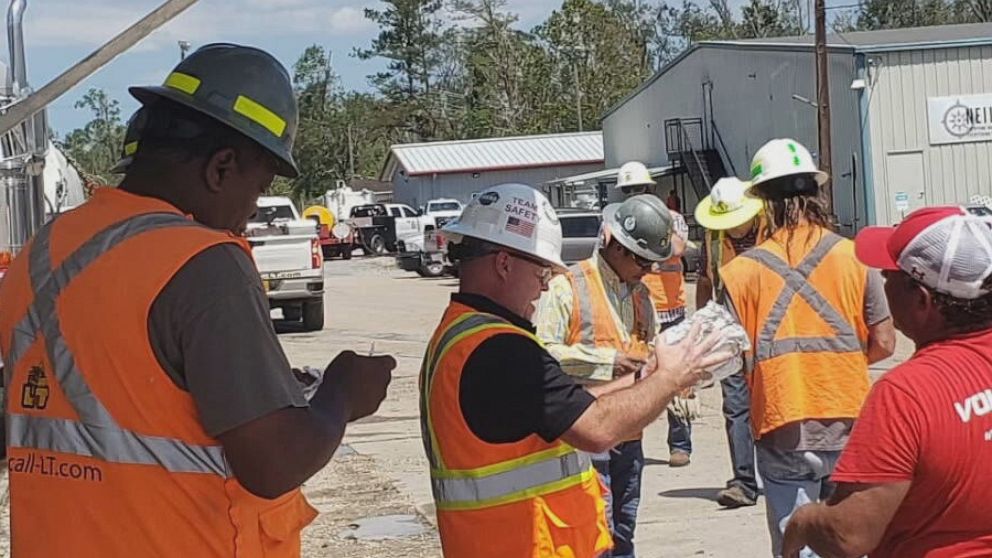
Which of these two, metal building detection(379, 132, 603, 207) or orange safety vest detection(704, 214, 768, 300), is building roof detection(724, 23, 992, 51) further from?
metal building detection(379, 132, 603, 207)

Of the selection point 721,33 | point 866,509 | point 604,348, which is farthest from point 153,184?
point 721,33

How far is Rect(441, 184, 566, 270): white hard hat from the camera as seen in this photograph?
11.6 feet

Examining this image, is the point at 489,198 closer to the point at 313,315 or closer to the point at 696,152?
the point at 313,315

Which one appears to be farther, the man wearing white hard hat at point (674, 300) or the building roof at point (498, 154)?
the building roof at point (498, 154)

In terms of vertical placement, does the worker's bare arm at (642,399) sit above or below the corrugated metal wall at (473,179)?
below

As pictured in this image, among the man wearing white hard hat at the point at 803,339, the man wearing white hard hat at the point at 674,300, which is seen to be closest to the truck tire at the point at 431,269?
the man wearing white hard hat at the point at 674,300

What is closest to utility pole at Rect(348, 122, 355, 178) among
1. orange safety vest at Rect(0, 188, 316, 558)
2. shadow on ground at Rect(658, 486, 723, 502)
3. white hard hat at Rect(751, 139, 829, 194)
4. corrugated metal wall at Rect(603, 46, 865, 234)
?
corrugated metal wall at Rect(603, 46, 865, 234)

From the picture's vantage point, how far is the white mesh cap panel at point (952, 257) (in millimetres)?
2834

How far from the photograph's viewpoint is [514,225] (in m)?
3.56

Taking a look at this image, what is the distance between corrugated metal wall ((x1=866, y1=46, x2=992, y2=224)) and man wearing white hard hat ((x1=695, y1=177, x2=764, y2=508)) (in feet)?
71.8

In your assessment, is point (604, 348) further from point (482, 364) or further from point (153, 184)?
point (153, 184)

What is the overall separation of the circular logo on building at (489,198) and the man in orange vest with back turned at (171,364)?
96 centimetres

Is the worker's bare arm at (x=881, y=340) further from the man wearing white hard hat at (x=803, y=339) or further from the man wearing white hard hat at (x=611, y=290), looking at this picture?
the man wearing white hard hat at (x=611, y=290)

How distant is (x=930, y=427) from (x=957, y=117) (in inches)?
1119
